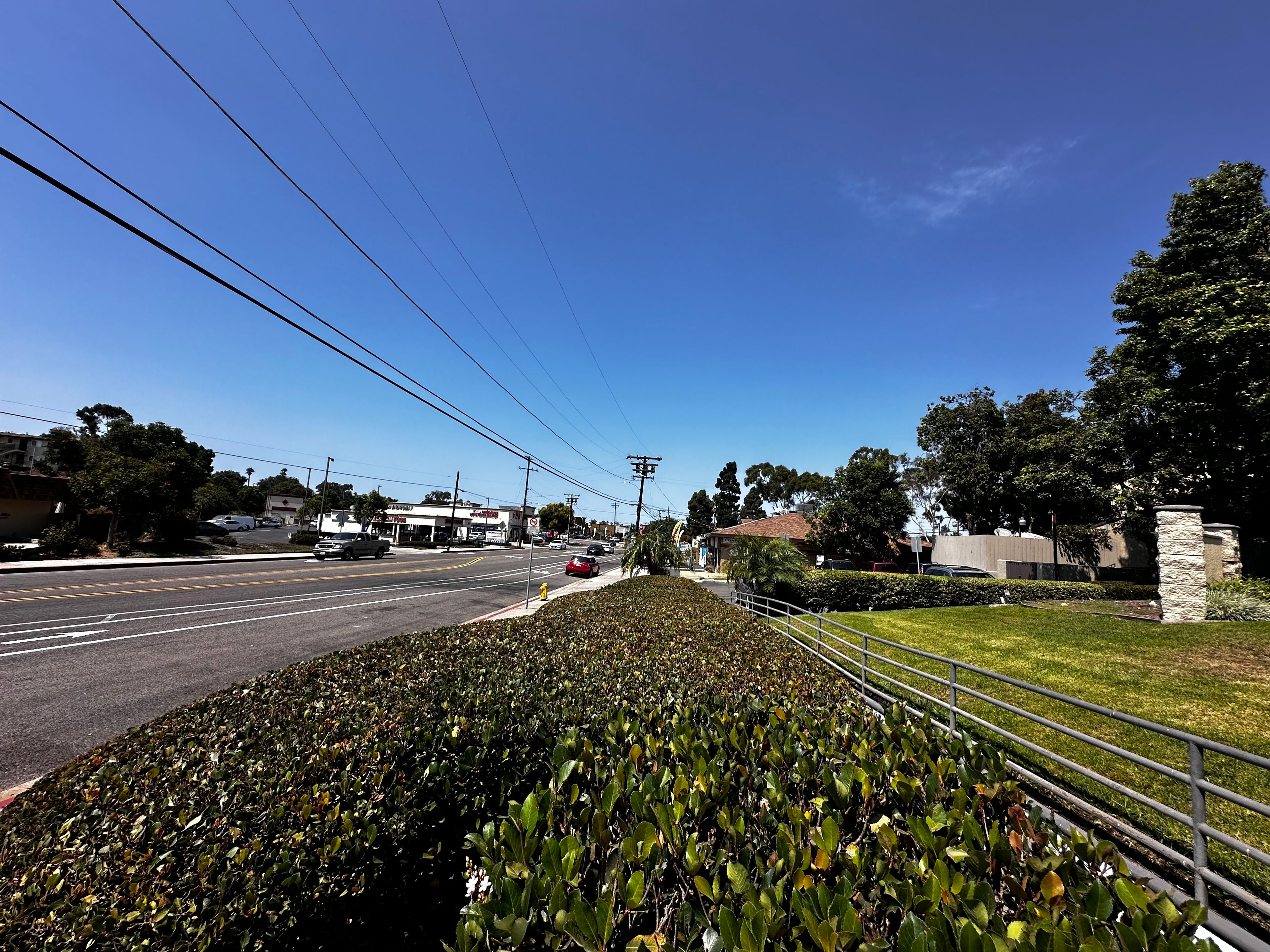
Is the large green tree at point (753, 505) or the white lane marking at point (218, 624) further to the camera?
the large green tree at point (753, 505)

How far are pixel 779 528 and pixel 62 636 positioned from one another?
43.1 m

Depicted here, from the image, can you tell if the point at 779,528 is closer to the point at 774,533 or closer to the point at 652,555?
the point at 774,533

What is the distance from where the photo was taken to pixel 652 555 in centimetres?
2405

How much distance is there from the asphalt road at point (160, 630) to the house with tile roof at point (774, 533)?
2417 centimetres

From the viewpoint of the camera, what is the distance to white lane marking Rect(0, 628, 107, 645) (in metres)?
10.3

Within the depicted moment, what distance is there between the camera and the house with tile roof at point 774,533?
4312 cm

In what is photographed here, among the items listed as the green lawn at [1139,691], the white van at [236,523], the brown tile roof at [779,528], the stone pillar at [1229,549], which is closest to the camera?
the green lawn at [1139,691]

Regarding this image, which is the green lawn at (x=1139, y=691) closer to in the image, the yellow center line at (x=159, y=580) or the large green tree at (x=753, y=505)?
the yellow center line at (x=159, y=580)

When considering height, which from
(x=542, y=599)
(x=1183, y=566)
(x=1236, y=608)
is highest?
(x=1183, y=566)

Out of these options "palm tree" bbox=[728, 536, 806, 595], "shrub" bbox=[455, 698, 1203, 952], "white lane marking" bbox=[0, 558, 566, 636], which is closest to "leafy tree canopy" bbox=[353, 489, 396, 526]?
"white lane marking" bbox=[0, 558, 566, 636]

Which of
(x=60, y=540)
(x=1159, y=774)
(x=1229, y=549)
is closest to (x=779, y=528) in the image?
(x=1229, y=549)

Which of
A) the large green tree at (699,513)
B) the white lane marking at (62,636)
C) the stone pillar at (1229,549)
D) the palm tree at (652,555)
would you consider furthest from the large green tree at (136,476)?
the large green tree at (699,513)

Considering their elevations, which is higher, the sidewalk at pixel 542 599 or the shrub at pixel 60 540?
the shrub at pixel 60 540

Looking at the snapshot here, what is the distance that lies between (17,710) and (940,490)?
48.8 meters
